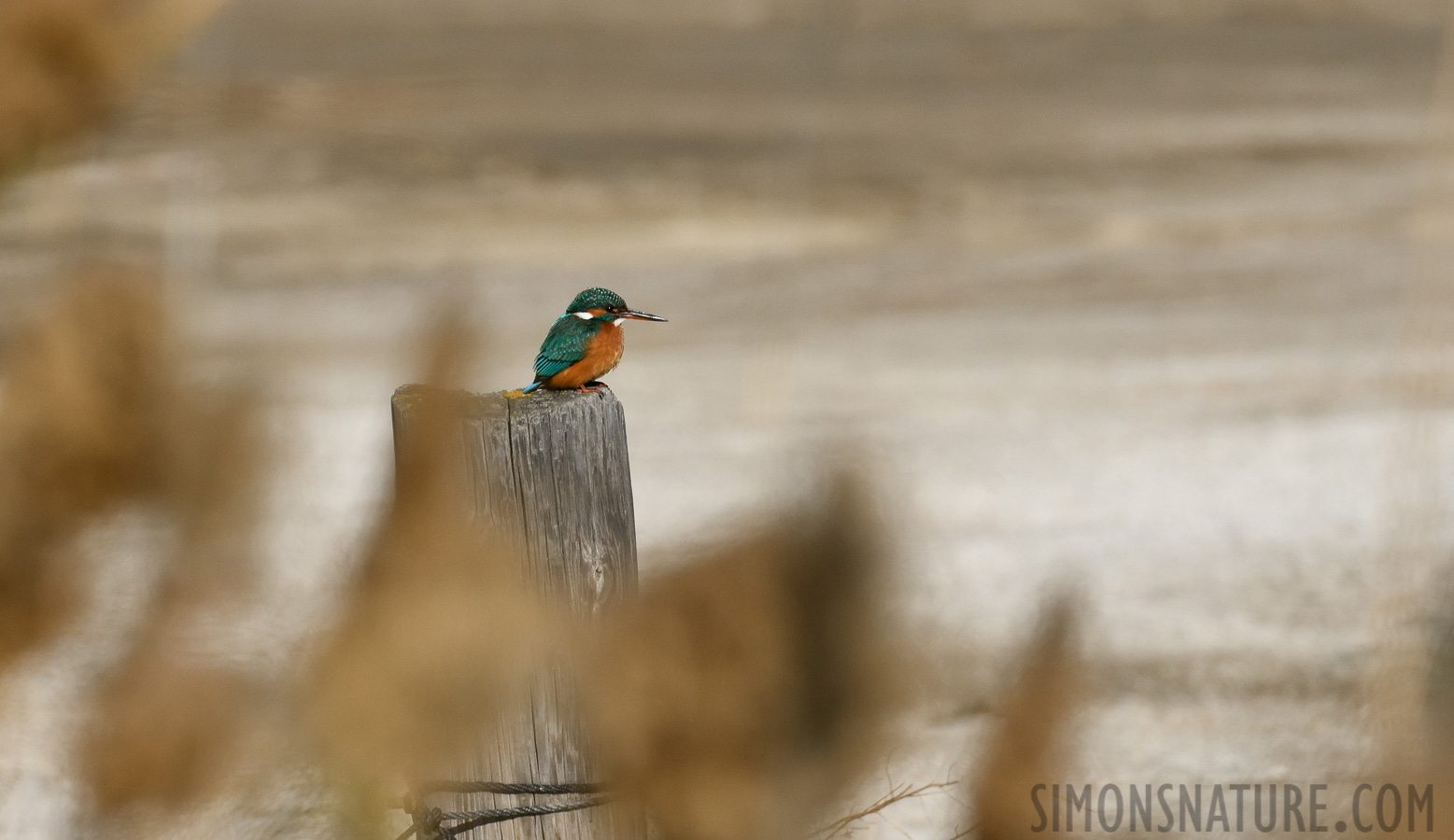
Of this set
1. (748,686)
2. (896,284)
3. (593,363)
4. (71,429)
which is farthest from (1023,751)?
(896,284)

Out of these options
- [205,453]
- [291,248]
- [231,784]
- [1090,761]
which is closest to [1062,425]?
[1090,761]

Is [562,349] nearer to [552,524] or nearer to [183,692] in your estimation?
[552,524]

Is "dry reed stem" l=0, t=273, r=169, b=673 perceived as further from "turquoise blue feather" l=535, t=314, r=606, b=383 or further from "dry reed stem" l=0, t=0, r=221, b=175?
"dry reed stem" l=0, t=0, r=221, b=175

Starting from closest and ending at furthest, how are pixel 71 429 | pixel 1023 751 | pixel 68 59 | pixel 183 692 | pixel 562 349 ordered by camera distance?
pixel 68 59 → pixel 1023 751 → pixel 562 349 → pixel 183 692 → pixel 71 429

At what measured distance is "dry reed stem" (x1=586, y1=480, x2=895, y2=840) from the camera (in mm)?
1229

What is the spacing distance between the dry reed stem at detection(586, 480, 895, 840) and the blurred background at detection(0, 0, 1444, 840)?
5.1 inches

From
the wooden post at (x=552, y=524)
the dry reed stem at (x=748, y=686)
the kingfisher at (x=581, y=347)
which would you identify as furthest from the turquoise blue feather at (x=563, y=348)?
the dry reed stem at (x=748, y=686)

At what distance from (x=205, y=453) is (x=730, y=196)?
5629mm

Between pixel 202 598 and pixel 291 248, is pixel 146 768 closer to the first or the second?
pixel 202 598

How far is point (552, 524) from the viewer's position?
1151 mm

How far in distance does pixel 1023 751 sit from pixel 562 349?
60 centimetres

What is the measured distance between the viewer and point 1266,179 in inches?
328

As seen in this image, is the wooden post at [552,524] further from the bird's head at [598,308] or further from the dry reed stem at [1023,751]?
the dry reed stem at [1023,751]

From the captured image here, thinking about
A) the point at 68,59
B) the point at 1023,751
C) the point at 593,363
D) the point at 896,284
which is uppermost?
the point at 896,284
